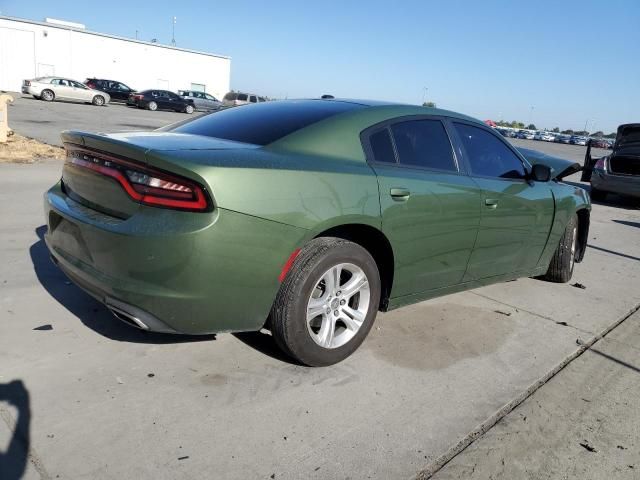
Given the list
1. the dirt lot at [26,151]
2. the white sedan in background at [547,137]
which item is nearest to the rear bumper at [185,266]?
the dirt lot at [26,151]

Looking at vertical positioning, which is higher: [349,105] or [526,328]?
[349,105]

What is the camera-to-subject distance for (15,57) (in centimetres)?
3703

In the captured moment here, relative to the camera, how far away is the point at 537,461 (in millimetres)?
2479

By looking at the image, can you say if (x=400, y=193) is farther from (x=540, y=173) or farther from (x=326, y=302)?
(x=540, y=173)

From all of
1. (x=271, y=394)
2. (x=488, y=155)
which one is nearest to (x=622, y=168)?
(x=488, y=155)

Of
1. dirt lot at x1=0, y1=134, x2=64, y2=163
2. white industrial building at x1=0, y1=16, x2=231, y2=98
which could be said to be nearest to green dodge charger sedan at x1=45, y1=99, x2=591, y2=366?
dirt lot at x1=0, y1=134, x2=64, y2=163

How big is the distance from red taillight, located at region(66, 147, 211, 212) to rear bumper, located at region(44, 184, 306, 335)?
0.15 ft

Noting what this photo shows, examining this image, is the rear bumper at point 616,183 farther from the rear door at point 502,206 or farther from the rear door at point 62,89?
the rear door at point 62,89

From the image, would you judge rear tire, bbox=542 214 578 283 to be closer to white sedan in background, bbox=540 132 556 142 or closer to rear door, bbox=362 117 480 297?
rear door, bbox=362 117 480 297

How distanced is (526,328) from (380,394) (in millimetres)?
1731

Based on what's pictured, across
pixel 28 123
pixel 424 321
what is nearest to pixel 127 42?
pixel 28 123

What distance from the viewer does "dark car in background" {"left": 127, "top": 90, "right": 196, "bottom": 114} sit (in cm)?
3362

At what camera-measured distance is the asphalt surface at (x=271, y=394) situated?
229 centimetres

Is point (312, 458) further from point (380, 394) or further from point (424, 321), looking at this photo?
point (424, 321)
